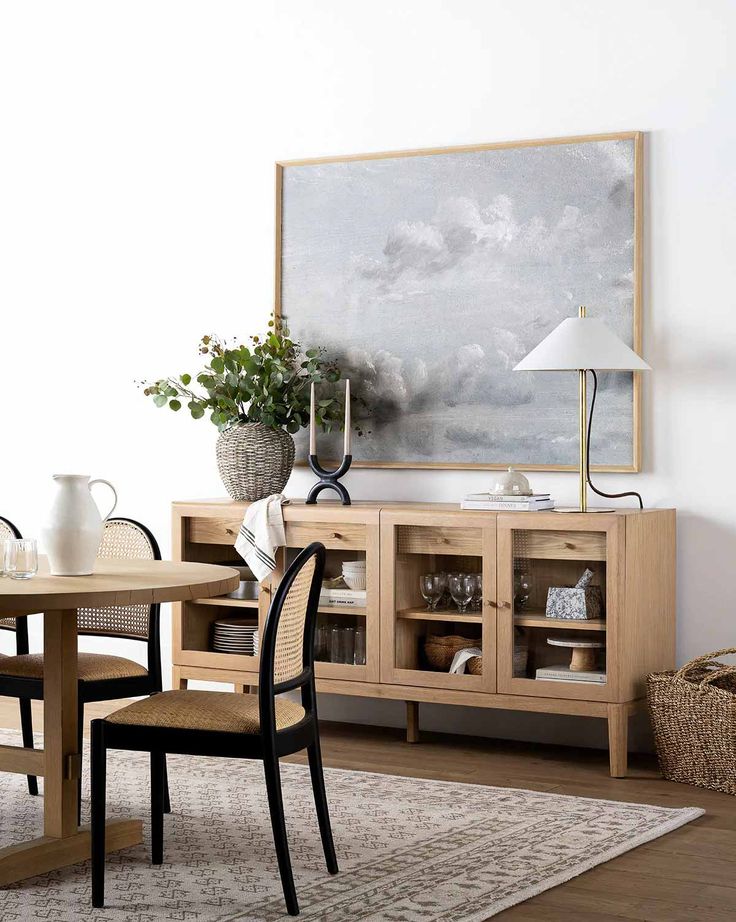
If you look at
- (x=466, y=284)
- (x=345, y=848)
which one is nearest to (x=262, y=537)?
(x=466, y=284)

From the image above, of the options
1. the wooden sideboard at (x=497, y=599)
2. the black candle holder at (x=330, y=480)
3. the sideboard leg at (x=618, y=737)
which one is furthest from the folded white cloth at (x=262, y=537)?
the sideboard leg at (x=618, y=737)

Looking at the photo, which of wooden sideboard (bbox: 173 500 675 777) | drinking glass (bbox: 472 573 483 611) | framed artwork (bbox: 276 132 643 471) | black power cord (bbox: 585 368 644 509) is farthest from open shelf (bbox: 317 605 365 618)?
black power cord (bbox: 585 368 644 509)

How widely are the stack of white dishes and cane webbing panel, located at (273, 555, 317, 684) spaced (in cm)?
135

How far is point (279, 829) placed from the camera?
275cm

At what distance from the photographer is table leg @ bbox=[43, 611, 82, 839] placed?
306 cm

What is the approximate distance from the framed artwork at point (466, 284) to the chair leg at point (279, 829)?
201cm

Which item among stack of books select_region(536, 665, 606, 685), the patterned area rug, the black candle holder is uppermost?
the black candle holder

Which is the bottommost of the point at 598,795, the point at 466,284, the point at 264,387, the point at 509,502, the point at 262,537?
the point at 598,795

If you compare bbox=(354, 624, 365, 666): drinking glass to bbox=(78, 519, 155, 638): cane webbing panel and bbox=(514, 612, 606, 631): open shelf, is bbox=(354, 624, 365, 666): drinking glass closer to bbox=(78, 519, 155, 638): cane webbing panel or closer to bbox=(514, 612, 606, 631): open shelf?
bbox=(514, 612, 606, 631): open shelf

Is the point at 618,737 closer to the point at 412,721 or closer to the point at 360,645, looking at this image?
the point at 412,721

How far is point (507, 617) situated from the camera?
4148mm

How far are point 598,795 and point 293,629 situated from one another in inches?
51.3

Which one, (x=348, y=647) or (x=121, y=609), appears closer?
(x=121, y=609)

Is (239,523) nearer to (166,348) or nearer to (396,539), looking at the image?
(396,539)
